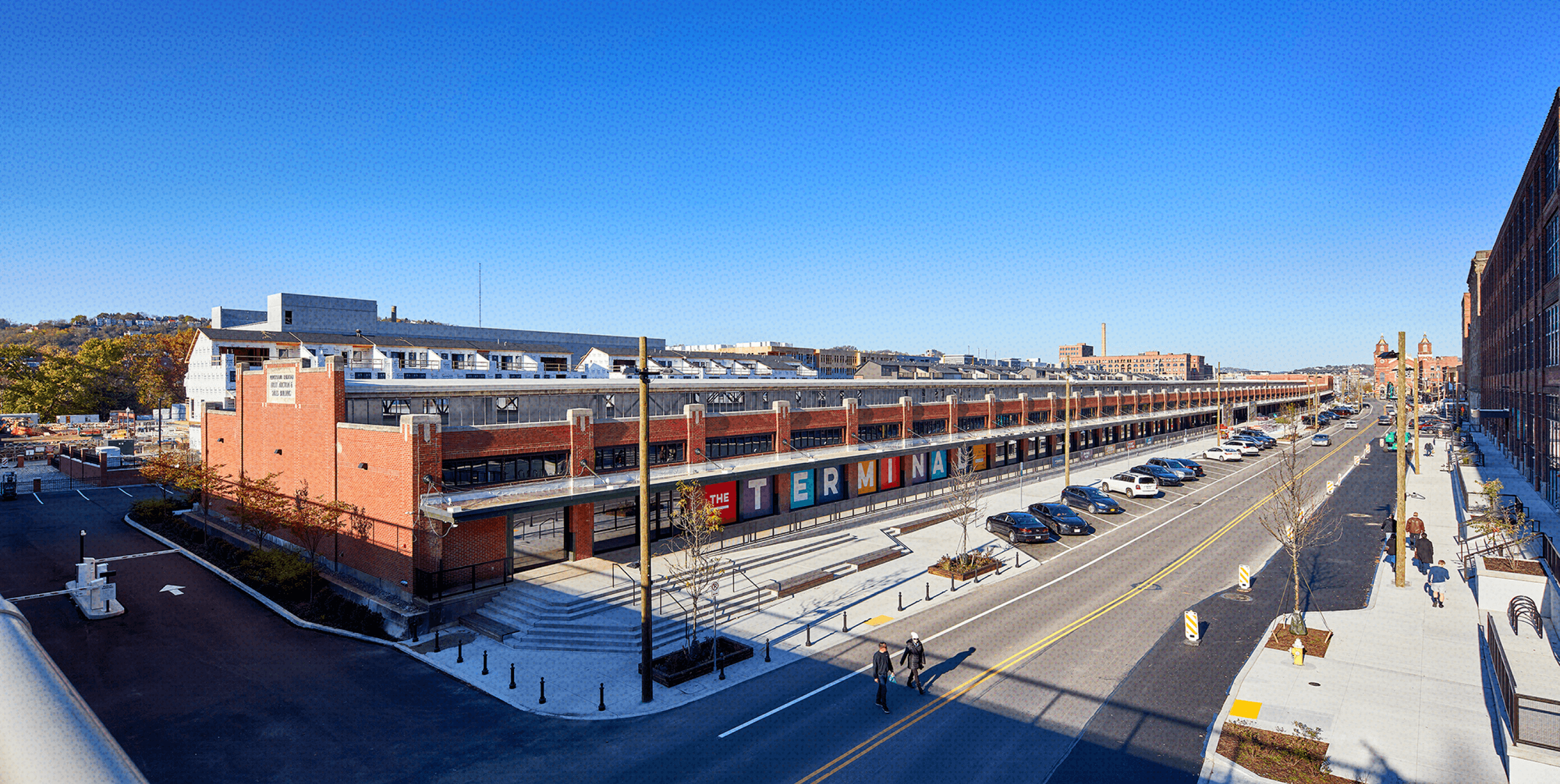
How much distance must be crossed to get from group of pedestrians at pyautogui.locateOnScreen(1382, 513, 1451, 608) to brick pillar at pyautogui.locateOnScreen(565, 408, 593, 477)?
30.6 meters

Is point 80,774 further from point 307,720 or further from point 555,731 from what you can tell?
point 307,720

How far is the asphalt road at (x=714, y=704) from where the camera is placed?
16578 mm

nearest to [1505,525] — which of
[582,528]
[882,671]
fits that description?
[882,671]

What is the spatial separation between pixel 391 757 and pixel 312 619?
1197 cm

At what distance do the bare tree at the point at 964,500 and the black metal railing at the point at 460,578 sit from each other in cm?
1761

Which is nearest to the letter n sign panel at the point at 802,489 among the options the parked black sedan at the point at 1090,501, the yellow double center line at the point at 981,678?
the parked black sedan at the point at 1090,501

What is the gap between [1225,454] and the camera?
72062mm

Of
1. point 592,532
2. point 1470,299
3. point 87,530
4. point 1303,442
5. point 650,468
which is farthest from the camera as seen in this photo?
point 1470,299

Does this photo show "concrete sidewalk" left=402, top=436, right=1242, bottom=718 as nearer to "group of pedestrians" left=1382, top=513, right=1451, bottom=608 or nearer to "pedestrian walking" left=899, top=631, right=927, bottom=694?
"pedestrian walking" left=899, top=631, right=927, bottom=694

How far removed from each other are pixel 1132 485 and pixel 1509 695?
1410 inches

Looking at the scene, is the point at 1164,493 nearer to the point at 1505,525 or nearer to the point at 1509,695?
the point at 1505,525

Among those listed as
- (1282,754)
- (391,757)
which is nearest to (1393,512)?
(1282,754)

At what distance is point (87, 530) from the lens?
41688 millimetres

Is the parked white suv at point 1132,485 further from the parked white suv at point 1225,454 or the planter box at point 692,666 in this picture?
the planter box at point 692,666
